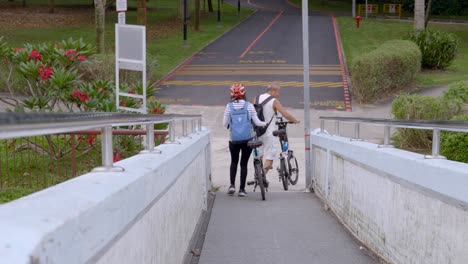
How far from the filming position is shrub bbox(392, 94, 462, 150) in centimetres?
1859

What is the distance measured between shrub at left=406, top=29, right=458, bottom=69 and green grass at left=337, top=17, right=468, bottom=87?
60 cm

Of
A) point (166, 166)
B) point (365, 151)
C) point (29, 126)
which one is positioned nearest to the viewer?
point (29, 126)

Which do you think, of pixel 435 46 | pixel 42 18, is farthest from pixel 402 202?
pixel 42 18

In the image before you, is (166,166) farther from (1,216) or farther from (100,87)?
(100,87)

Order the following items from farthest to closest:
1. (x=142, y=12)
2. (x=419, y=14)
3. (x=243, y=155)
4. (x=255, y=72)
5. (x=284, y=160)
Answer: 1. (x=419, y=14)
2. (x=255, y=72)
3. (x=142, y=12)
4. (x=284, y=160)
5. (x=243, y=155)

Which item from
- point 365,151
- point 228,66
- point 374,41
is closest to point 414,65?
point 228,66

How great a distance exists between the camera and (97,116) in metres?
3.30

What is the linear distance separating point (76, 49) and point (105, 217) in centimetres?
1024

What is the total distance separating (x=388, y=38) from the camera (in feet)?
158

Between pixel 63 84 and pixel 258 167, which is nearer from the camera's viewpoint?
pixel 63 84

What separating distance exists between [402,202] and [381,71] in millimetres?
21994

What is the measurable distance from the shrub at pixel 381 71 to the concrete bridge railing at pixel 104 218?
22.0 meters

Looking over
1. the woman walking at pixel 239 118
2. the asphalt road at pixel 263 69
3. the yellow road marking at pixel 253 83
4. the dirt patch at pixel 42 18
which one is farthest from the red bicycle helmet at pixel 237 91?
the dirt patch at pixel 42 18

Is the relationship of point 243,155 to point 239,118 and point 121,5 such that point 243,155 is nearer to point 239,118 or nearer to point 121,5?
point 239,118
